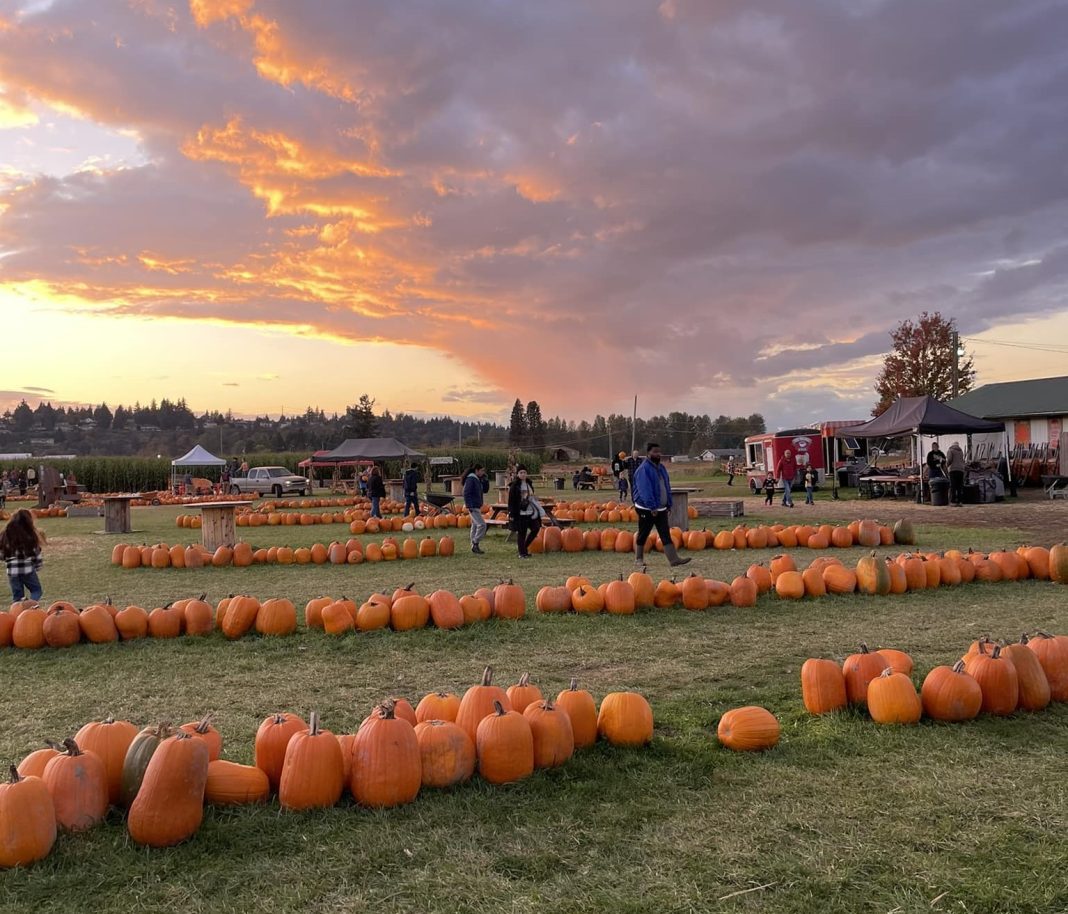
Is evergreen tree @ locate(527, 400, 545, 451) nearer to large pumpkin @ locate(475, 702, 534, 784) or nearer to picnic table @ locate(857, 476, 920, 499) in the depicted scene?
picnic table @ locate(857, 476, 920, 499)

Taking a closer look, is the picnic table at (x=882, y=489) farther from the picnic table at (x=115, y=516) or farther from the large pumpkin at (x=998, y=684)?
the large pumpkin at (x=998, y=684)

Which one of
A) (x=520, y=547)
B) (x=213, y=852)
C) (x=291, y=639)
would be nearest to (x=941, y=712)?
(x=213, y=852)

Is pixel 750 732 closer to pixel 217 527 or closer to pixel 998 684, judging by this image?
pixel 998 684

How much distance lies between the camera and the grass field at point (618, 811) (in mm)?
2822

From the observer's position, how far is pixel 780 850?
121 inches

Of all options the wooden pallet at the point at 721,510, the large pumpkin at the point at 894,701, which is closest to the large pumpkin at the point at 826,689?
the large pumpkin at the point at 894,701

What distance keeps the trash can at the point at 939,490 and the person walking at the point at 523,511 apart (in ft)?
46.0

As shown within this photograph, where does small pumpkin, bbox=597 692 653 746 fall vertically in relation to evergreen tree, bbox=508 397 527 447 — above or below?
below

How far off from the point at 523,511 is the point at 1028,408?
27318 mm

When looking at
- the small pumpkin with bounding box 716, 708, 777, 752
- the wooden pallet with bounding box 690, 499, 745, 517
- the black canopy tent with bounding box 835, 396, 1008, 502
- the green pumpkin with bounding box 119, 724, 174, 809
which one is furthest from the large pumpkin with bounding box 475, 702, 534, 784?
the black canopy tent with bounding box 835, 396, 1008, 502

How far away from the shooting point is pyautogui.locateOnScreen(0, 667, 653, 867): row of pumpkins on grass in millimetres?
3221

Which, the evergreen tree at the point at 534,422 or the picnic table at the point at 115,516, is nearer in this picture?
the picnic table at the point at 115,516

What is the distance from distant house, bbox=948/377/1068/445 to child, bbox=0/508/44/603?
3199 cm

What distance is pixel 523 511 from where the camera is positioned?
43.2 feet
